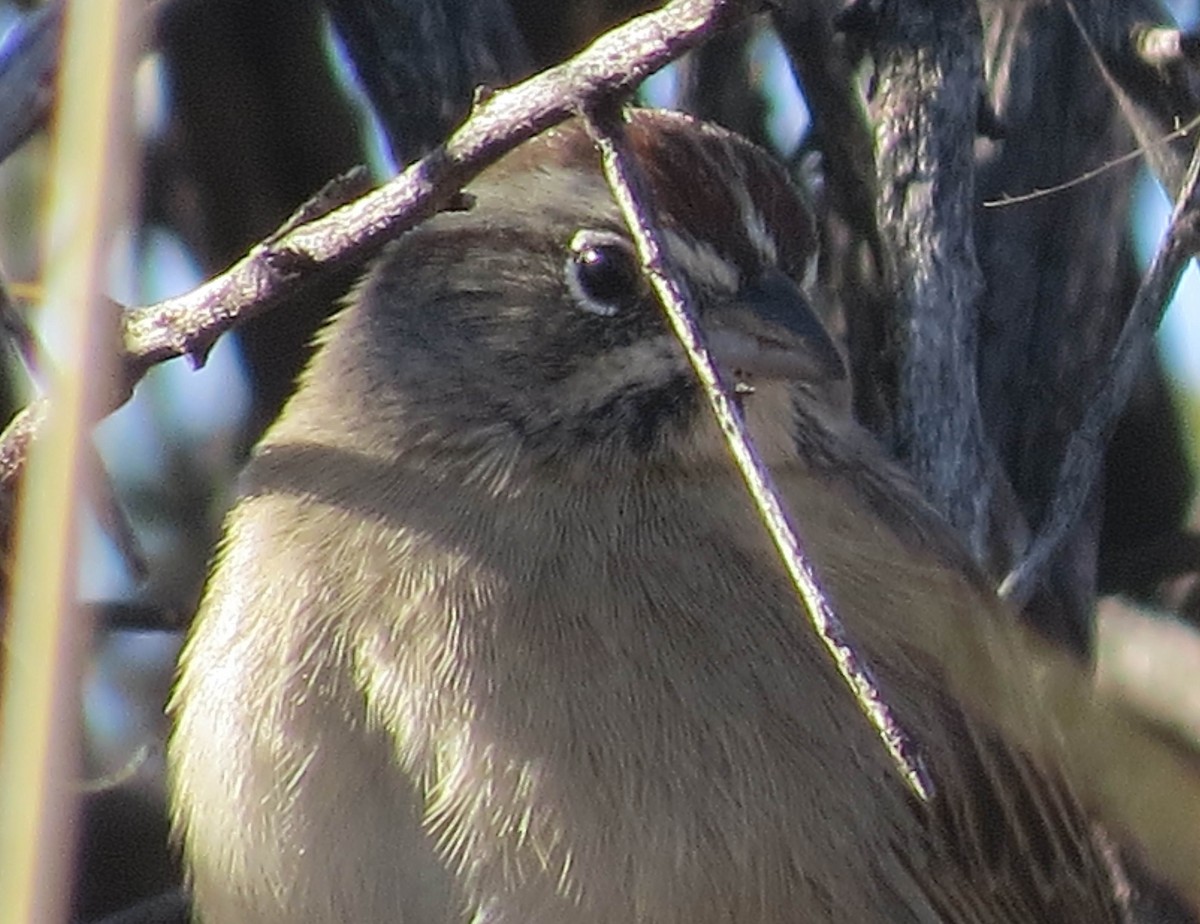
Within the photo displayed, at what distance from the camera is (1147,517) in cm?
423

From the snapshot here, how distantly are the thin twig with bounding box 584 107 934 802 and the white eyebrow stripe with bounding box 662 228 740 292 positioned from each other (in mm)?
1055

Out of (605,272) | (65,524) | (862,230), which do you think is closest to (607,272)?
(605,272)

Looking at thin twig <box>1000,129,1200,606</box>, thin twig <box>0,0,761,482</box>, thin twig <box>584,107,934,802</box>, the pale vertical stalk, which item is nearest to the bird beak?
thin twig <box>1000,129,1200,606</box>

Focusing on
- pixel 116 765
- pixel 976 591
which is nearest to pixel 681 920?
pixel 976 591

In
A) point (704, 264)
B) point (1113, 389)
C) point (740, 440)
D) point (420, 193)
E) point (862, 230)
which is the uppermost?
point (420, 193)

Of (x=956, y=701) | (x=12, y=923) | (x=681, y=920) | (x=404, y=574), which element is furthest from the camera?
(x=956, y=701)

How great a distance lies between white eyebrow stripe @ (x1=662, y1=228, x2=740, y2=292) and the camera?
3.12 m

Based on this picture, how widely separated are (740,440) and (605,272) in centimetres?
140

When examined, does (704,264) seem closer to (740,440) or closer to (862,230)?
(862,230)

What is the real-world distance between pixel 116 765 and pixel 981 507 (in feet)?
4.80

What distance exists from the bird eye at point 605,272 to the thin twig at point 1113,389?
2.24 feet

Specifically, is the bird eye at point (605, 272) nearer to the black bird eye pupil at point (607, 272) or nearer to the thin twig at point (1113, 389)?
the black bird eye pupil at point (607, 272)

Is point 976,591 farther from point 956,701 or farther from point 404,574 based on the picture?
point 404,574

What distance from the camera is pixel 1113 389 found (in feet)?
10.8
